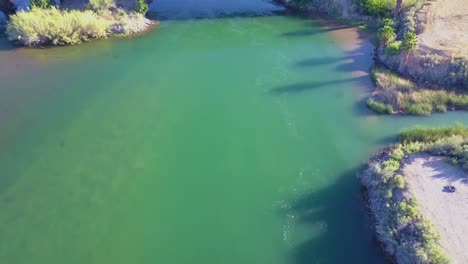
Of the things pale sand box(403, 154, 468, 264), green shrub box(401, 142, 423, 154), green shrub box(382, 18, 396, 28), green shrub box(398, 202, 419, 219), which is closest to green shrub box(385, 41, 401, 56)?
green shrub box(382, 18, 396, 28)

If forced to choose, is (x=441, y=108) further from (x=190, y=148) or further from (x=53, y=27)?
(x=53, y=27)

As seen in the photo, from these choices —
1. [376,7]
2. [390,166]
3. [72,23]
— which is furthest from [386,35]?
[72,23]

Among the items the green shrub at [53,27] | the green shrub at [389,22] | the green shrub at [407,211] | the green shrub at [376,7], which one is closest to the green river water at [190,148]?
the green shrub at [53,27]

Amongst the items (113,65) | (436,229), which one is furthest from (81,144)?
(436,229)

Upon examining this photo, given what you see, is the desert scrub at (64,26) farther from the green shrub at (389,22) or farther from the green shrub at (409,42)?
the green shrub at (409,42)

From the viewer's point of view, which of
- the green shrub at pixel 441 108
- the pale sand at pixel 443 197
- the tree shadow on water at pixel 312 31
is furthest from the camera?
the tree shadow on water at pixel 312 31

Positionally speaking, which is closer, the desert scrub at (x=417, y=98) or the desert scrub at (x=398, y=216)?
the desert scrub at (x=398, y=216)
